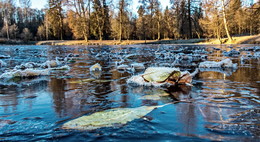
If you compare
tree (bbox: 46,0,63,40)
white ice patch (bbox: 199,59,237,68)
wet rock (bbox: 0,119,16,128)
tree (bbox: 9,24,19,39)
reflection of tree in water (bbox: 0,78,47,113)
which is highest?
tree (bbox: 46,0,63,40)

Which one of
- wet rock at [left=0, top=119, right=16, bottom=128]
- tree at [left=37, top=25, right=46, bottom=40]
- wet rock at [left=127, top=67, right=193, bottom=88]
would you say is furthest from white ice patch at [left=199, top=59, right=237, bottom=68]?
tree at [left=37, top=25, right=46, bottom=40]

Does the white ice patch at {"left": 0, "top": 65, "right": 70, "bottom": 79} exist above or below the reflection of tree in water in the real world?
above

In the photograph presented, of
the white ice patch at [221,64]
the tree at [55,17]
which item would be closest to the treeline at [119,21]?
the tree at [55,17]

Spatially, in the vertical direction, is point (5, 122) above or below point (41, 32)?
below

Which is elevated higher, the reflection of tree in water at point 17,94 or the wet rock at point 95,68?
the wet rock at point 95,68

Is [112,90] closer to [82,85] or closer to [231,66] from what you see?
[82,85]

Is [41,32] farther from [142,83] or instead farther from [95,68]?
[142,83]

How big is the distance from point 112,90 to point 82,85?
0.78m

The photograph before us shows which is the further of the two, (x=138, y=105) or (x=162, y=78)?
(x=162, y=78)

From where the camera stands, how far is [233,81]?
4.32 m

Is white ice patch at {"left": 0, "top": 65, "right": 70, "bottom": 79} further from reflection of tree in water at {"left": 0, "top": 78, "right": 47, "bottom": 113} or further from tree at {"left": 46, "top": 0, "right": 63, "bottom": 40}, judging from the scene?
tree at {"left": 46, "top": 0, "right": 63, "bottom": 40}

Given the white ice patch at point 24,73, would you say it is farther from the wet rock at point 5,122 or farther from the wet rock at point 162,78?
the wet rock at point 5,122

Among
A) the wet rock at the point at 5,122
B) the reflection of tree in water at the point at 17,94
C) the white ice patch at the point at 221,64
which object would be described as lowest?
the wet rock at the point at 5,122

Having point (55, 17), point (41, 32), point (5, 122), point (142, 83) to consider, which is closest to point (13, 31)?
point (41, 32)
